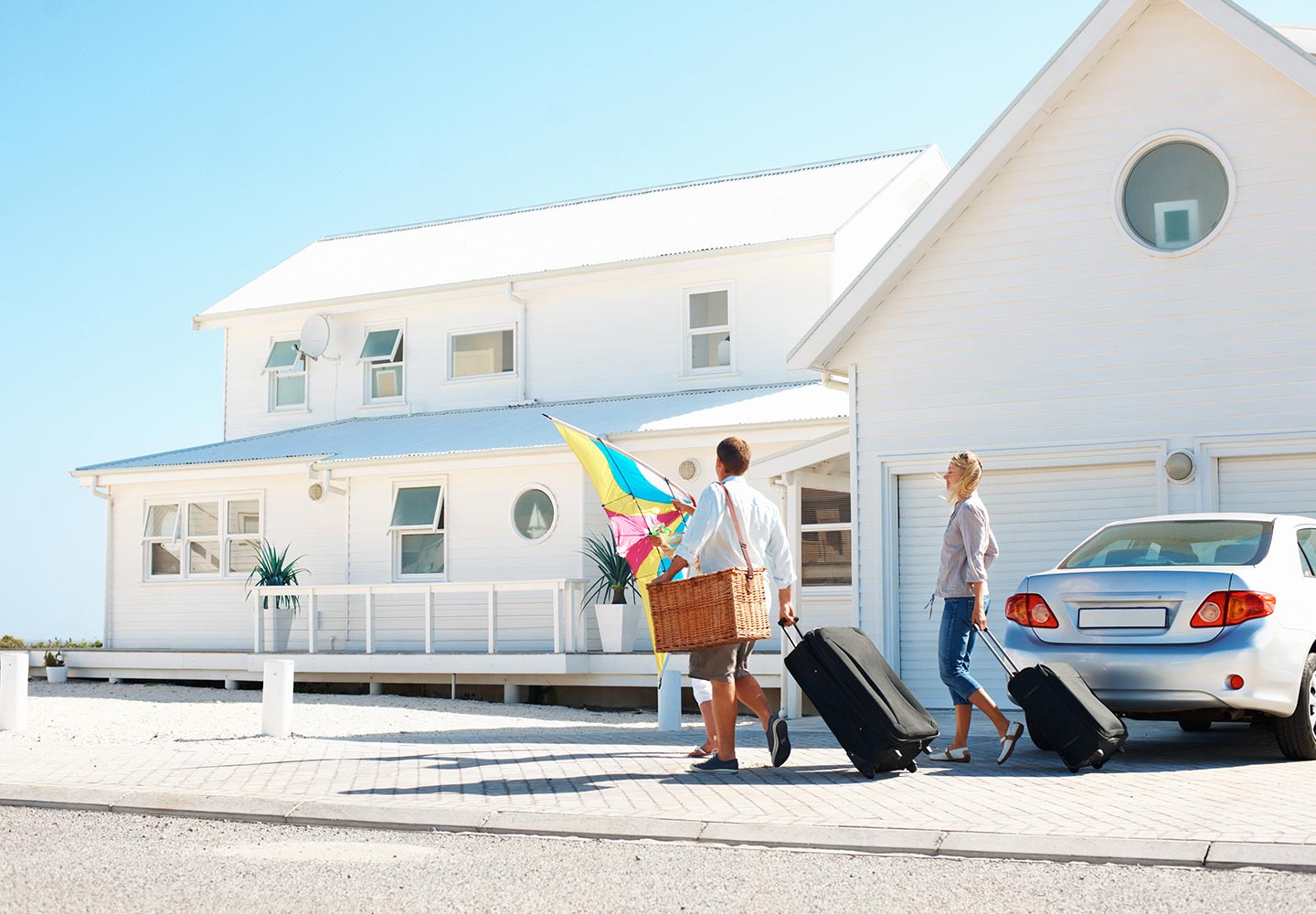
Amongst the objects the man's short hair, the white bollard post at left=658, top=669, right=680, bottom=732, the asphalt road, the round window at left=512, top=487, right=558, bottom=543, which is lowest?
the white bollard post at left=658, top=669, right=680, bottom=732

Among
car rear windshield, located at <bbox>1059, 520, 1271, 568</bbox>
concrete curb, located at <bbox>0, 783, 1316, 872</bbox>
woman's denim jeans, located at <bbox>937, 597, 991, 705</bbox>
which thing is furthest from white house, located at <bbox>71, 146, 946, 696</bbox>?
concrete curb, located at <bbox>0, 783, 1316, 872</bbox>

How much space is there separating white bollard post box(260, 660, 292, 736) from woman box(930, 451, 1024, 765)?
544 centimetres

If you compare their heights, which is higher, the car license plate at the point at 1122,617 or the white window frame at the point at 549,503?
the white window frame at the point at 549,503

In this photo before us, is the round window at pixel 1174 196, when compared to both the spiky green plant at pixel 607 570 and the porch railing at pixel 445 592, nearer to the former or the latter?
the spiky green plant at pixel 607 570

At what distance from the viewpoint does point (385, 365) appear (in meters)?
23.5

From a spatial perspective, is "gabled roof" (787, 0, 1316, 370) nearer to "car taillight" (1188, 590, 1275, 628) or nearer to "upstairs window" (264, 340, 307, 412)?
"car taillight" (1188, 590, 1275, 628)

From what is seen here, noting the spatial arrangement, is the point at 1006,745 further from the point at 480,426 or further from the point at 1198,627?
the point at 480,426

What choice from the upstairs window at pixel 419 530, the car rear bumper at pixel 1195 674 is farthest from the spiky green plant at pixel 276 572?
the car rear bumper at pixel 1195 674

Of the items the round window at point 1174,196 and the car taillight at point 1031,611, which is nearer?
the car taillight at point 1031,611

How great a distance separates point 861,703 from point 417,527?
13.2 meters

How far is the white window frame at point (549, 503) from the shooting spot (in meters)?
19.5

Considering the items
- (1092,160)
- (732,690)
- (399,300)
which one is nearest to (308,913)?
(732,690)

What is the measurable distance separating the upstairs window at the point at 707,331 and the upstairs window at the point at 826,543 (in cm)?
330

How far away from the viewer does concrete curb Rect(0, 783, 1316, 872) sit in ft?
19.0
